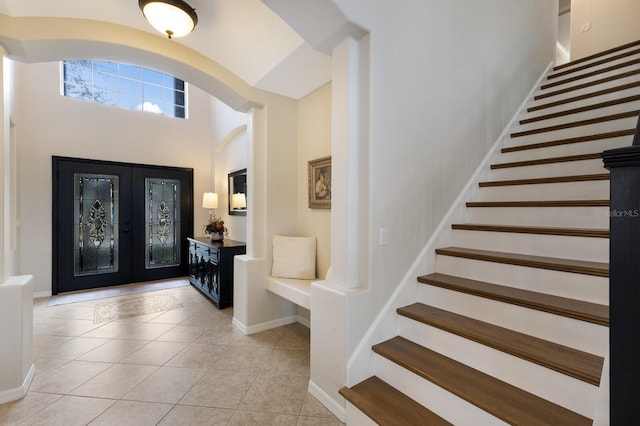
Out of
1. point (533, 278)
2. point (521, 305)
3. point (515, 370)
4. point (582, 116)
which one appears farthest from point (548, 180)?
point (515, 370)

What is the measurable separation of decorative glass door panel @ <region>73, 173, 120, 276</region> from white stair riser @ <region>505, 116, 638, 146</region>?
6298mm

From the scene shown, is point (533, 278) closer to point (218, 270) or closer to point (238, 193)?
point (218, 270)

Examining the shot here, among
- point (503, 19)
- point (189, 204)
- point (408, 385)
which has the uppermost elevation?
point (503, 19)

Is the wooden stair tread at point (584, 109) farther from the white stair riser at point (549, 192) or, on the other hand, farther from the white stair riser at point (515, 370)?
the white stair riser at point (515, 370)

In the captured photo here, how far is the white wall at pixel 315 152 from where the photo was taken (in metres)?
3.19

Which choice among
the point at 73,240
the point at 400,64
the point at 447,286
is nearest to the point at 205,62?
the point at 400,64

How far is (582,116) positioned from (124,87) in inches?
278

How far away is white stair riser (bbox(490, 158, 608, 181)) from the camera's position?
2.34m

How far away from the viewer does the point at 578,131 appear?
276cm

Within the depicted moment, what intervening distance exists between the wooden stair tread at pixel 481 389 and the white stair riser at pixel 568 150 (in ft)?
7.17

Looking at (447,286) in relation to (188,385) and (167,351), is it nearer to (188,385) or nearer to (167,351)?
(188,385)

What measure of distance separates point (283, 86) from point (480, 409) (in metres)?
3.23

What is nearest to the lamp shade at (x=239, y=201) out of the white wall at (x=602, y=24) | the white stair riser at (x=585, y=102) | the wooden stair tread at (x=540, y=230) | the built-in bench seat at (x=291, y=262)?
the built-in bench seat at (x=291, y=262)

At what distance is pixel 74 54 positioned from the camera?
2.52 m
